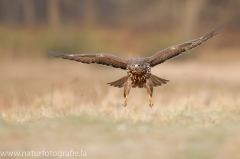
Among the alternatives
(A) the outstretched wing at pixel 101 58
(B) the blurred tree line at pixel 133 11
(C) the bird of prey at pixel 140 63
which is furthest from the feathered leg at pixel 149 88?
(B) the blurred tree line at pixel 133 11

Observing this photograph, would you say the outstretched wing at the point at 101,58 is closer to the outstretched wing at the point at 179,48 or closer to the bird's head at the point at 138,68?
the bird's head at the point at 138,68

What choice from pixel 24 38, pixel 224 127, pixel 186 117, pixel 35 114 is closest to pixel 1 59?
pixel 24 38

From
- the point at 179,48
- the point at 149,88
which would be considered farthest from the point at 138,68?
the point at 179,48

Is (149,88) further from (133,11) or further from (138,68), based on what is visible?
(133,11)

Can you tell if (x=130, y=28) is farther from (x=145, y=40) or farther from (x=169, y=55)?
(x=169, y=55)

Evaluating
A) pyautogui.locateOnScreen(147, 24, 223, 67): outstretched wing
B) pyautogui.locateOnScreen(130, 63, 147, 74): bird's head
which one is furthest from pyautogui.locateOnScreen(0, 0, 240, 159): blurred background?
pyautogui.locateOnScreen(147, 24, 223, 67): outstretched wing

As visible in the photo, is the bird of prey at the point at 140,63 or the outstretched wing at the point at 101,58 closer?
the bird of prey at the point at 140,63

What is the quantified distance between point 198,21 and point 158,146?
17878mm

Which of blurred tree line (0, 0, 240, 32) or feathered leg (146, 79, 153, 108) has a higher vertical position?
blurred tree line (0, 0, 240, 32)

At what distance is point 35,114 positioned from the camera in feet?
35.4

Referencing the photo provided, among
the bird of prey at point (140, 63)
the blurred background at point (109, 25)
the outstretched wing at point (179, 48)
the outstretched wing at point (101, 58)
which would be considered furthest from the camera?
the blurred background at point (109, 25)

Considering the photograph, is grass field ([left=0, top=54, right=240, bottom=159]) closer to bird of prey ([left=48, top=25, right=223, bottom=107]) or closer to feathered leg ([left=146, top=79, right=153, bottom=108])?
feathered leg ([left=146, top=79, right=153, bottom=108])

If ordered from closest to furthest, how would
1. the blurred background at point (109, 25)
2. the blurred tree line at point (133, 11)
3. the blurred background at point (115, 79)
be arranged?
the blurred background at point (115, 79) → the blurred background at point (109, 25) → the blurred tree line at point (133, 11)

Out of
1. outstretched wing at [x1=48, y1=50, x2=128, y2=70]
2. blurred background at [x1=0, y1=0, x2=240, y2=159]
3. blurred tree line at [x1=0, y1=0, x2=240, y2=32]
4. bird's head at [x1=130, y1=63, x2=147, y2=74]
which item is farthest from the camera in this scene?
blurred tree line at [x1=0, y1=0, x2=240, y2=32]
